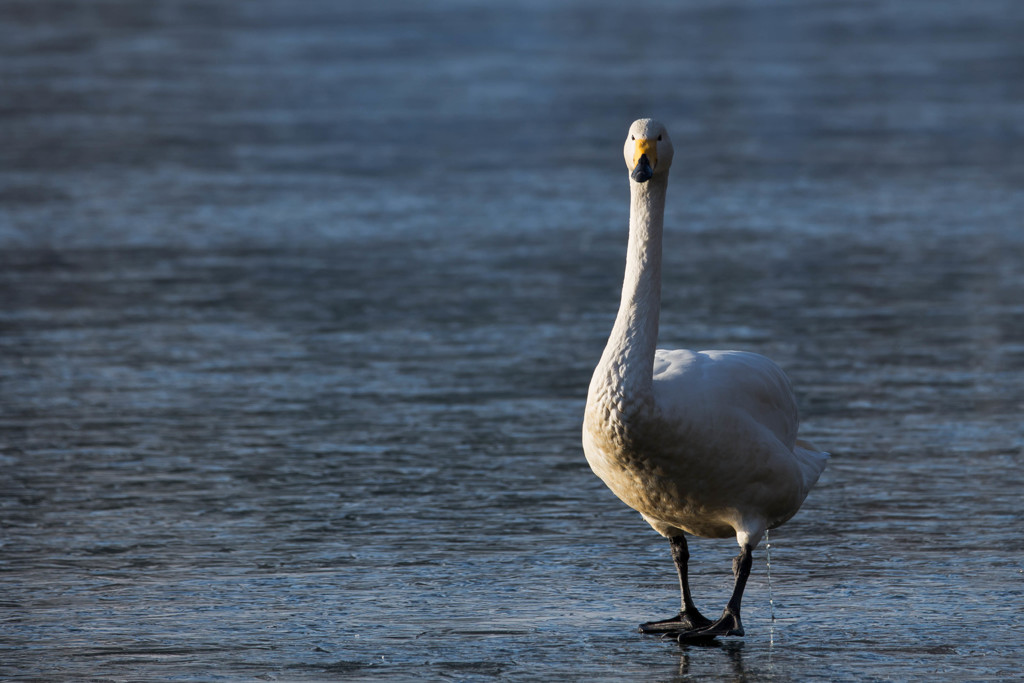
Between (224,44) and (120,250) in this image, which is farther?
(224,44)

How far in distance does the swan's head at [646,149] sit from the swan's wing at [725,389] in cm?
75

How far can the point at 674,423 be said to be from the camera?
646cm

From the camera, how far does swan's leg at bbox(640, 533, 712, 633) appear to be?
6612 mm

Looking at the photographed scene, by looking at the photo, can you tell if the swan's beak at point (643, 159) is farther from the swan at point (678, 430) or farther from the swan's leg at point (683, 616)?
the swan's leg at point (683, 616)

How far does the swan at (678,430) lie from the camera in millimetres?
6480

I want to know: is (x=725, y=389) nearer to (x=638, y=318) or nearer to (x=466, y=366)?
(x=638, y=318)

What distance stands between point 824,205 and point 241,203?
589 cm

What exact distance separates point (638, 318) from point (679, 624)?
46.6 inches

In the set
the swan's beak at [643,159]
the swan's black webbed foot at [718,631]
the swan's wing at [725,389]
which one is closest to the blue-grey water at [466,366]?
the swan's black webbed foot at [718,631]

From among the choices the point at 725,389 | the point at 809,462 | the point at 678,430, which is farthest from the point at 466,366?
the point at 678,430

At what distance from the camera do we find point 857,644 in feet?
20.8

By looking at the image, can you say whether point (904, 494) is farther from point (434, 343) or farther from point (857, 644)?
point (434, 343)

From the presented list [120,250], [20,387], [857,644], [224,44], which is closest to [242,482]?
[20,387]

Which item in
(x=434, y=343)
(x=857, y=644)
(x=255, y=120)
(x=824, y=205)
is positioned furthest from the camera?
(x=255, y=120)
